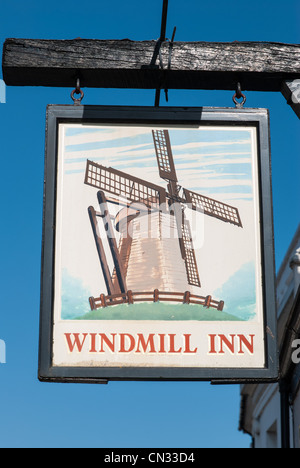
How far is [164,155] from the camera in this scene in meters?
5.93

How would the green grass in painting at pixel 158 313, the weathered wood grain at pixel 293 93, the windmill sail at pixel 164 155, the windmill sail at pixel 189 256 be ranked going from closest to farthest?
the green grass in painting at pixel 158 313, the windmill sail at pixel 189 256, the windmill sail at pixel 164 155, the weathered wood grain at pixel 293 93

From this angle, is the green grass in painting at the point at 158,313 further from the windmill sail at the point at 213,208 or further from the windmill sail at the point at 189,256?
the windmill sail at the point at 213,208

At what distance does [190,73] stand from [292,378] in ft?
24.7

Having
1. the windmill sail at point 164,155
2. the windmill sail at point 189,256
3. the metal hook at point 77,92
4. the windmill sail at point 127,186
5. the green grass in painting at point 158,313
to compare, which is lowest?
the green grass in painting at point 158,313

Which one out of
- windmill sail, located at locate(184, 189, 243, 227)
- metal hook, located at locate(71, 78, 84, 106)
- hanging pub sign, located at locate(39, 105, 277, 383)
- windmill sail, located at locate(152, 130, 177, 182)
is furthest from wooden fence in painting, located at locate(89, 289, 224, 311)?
metal hook, located at locate(71, 78, 84, 106)

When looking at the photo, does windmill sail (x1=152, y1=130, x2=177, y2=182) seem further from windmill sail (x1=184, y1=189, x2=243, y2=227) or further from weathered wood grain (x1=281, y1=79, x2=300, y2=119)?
weathered wood grain (x1=281, y1=79, x2=300, y2=119)

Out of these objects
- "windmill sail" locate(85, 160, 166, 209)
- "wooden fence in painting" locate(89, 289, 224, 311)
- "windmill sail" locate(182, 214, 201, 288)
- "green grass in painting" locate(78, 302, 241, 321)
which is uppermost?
"windmill sail" locate(85, 160, 166, 209)

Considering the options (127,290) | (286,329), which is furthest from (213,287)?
(286,329)

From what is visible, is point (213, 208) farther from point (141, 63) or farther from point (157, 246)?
point (141, 63)

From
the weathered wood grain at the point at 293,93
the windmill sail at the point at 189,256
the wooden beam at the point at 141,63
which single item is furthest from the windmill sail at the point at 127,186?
the weathered wood grain at the point at 293,93

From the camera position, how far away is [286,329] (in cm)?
1256

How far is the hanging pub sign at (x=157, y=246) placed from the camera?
5395 millimetres

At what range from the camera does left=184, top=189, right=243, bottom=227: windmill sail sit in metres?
5.77

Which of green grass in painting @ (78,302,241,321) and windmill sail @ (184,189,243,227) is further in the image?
windmill sail @ (184,189,243,227)
